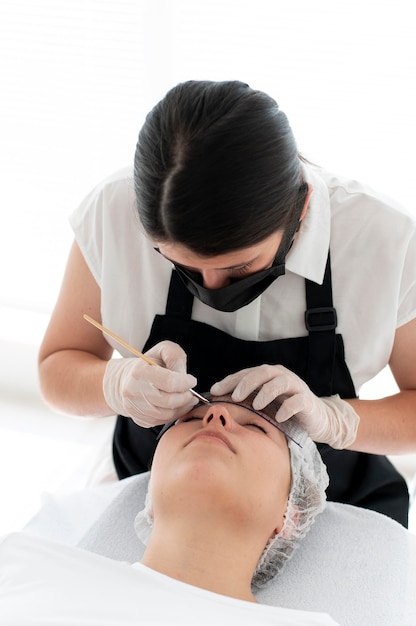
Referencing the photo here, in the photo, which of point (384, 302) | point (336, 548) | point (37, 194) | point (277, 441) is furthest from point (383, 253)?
point (37, 194)

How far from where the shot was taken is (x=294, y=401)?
1.48m

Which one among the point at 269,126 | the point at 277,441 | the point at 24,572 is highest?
the point at 269,126

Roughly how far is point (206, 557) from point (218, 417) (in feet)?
1.01

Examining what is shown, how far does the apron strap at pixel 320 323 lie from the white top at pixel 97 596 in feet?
1.89

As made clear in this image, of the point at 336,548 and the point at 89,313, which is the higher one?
the point at 89,313

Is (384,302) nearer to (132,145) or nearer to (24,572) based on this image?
(24,572)

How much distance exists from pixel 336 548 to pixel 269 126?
109 cm

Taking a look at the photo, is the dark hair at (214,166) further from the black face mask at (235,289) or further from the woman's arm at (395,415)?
the woman's arm at (395,415)

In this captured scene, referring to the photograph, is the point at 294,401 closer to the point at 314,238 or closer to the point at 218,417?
the point at 218,417

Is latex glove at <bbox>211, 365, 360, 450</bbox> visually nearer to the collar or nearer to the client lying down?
the client lying down

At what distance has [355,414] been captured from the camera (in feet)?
5.33

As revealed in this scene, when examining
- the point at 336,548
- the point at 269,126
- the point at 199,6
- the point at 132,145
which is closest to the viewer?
the point at 269,126

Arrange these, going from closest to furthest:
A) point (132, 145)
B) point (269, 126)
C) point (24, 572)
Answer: point (269, 126) → point (24, 572) → point (132, 145)

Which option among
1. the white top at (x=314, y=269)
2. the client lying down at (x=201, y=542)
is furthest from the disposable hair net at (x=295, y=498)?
the white top at (x=314, y=269)
